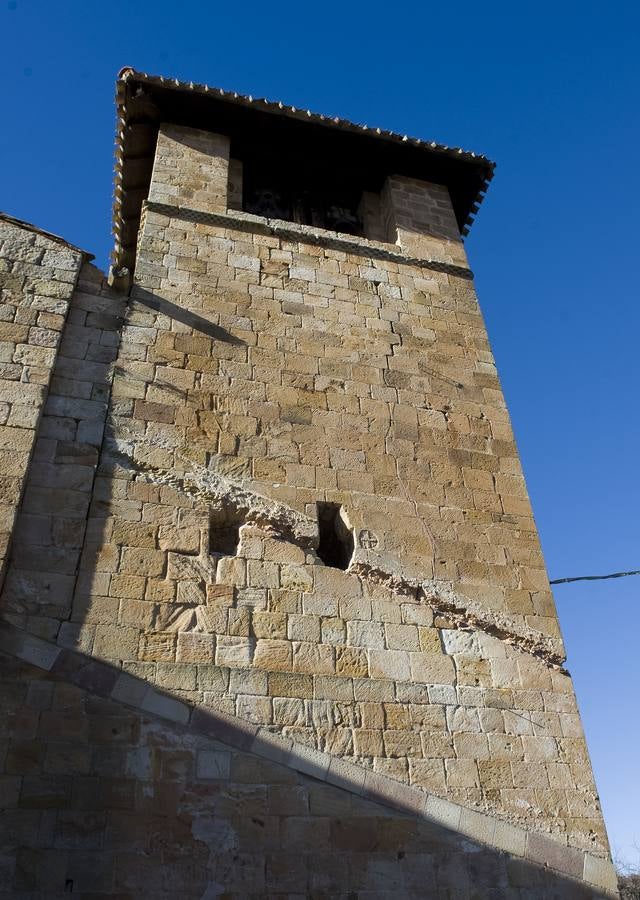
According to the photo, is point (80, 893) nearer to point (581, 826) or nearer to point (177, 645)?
point (177, 645)

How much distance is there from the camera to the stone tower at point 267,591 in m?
3.56

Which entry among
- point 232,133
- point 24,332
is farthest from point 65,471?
point 232,133

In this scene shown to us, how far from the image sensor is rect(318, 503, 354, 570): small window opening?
4875mm

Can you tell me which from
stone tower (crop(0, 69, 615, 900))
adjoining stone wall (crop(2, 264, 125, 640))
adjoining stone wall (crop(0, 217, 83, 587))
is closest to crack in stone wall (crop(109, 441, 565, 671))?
stone tower (crop(0, 69, 615, 900))

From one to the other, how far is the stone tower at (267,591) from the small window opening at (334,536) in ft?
0.07

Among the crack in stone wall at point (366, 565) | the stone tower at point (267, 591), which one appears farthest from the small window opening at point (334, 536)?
the crack in stone wall at point (366, 565)

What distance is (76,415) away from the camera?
15.6ft

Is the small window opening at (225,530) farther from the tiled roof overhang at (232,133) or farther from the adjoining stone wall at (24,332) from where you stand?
the tiled roof overhang at (232,133)

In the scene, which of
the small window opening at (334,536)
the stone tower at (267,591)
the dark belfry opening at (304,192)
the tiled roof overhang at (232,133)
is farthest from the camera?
the dark belfry opening at (304,192)

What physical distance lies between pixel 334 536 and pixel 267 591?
0.76m

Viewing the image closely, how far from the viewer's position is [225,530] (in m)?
4.70

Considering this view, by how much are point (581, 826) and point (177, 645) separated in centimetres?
235

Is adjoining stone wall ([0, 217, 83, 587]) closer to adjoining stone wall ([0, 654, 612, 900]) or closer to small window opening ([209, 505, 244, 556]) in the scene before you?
adjoining stone wall ([0, 654, 612, 900])

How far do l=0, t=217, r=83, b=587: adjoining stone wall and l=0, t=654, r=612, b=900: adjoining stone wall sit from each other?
0.87 meters
